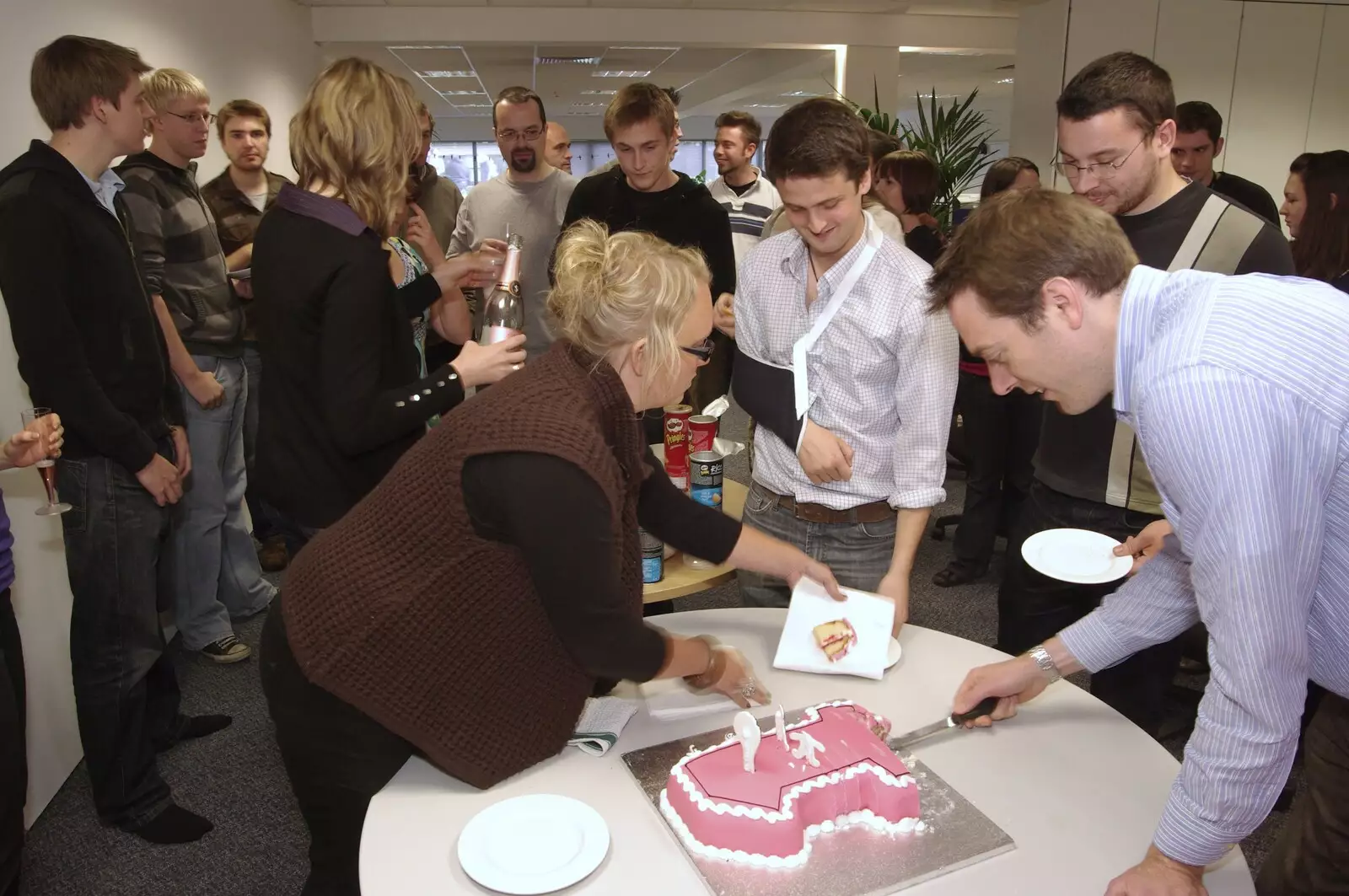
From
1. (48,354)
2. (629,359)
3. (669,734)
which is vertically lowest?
(669,734)

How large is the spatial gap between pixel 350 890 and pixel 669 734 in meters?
0.51

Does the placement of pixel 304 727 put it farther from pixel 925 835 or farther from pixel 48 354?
pixel 48 354

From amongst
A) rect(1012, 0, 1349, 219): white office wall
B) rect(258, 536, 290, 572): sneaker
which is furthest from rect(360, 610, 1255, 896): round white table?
rect(1012, 0, 1349, 219): white office wall

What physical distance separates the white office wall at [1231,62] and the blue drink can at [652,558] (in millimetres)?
5767

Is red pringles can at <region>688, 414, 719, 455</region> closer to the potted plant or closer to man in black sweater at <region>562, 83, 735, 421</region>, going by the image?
man in black sweater at <region>562, 83, 735, 421</region>

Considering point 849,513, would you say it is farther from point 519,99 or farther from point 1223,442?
point 519,99

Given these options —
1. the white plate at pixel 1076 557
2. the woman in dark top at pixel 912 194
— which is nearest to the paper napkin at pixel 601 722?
the white plate at pixel 1076 557

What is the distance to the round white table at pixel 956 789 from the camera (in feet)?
3.39

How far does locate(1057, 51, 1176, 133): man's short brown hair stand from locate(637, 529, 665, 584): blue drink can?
1.26 metres

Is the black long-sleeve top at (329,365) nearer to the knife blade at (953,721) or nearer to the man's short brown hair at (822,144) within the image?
the man's short brown hair at (822,144)

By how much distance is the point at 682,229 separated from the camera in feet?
10.9

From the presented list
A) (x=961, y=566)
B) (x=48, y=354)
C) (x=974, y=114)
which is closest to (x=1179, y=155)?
(x=961, y=566)

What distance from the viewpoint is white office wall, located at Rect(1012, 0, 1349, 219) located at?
6293 mm

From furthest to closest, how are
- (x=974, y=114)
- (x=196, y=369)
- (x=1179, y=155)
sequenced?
(x=974, y=114) → (x=1179, y=155) → (x=196, y=369)
